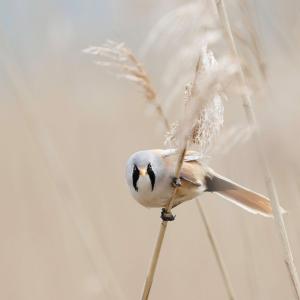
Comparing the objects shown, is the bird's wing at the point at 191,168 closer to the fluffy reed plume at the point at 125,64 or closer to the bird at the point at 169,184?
the bird at the point at 169,184

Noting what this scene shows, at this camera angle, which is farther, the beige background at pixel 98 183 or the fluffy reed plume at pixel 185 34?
the beige background at pixel 98 183

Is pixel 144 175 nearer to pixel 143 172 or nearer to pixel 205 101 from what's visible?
pixel 143 172

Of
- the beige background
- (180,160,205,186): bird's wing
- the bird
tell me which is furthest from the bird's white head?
the beige background

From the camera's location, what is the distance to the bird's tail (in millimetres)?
2072

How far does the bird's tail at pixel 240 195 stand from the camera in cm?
207

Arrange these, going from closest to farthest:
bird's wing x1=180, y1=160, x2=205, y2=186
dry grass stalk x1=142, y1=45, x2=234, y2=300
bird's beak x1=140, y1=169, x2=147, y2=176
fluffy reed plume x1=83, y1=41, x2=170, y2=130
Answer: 1. dry grass stalk x1=142, y1=45, x2=234, y2=300
2. fluffy reed plume x1=83, y1=41, x2=170, y2=130
3. bird's beak x1=140, y1=169, x2=147, y2=176
4. bird's wing x1=180, y1=160, x2=205, y2=186

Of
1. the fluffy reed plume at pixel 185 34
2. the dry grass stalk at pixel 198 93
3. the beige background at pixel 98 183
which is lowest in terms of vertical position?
the beige background at pixel 98 183

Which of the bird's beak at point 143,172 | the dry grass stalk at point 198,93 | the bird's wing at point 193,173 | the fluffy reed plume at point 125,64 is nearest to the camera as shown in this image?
the dry grass stalk at point 198,93

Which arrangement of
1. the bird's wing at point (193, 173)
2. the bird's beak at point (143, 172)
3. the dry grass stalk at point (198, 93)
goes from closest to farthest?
1. the dry grass stalk at point (198, 93)
2. the bird's beak at point (143, 172)
3. the bird's wing at point (193, 173)

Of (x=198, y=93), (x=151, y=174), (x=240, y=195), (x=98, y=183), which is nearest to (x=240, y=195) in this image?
(x=240, y=195)

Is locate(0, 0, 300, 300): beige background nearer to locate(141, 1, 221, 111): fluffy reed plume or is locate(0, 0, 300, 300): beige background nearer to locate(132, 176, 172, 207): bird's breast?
locate(132, 176, 172, 207): bird's breast

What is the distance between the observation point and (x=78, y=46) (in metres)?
3.39

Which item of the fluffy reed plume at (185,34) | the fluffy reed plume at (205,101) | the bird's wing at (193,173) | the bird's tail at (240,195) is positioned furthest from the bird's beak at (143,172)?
the fluffy reed plume at (185,34)

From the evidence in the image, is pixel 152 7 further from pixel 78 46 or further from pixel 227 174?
pixel 78 46
